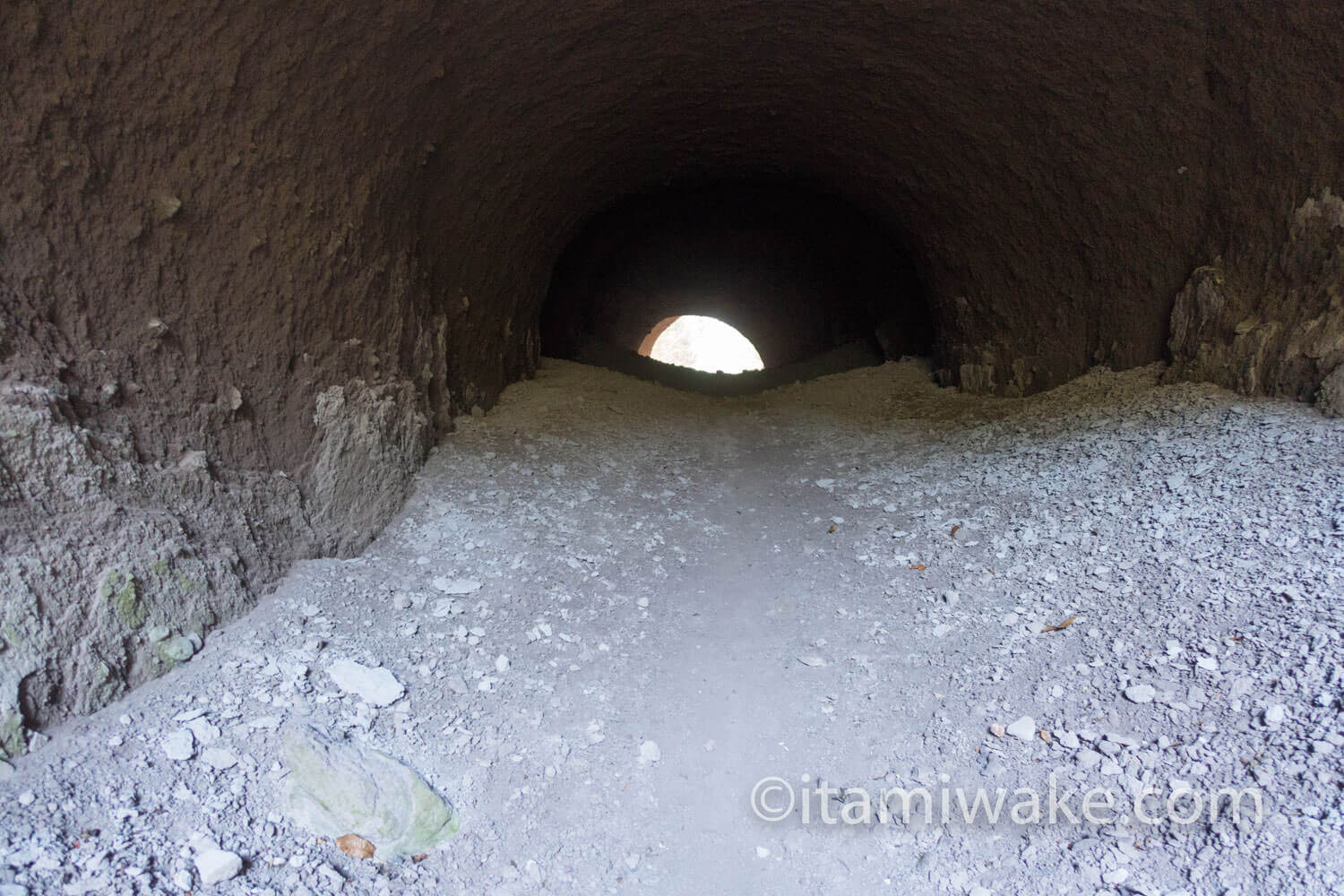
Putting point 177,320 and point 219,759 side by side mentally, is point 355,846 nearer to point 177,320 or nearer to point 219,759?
point 219,759

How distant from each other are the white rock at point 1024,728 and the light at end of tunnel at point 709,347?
22.0 m

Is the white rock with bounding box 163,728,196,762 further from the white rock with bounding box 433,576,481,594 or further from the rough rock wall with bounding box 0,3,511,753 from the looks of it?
the white rock with bounding box 433,576,481,594

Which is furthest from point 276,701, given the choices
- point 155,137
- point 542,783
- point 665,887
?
point 155,137

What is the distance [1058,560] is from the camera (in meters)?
3.13

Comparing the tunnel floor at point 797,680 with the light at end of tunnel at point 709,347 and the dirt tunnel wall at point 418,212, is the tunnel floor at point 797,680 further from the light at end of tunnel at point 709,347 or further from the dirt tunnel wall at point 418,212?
the light at end of tunnel at point 709,347

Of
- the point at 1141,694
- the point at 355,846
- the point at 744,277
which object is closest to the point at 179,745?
the point at 355,846

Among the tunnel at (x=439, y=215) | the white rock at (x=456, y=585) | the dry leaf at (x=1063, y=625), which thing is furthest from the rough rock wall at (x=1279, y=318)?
the white rock at (x=456, y=585)

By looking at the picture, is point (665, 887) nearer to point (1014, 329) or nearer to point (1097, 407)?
point (1097, 407)

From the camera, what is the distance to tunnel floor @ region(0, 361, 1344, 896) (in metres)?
1.88

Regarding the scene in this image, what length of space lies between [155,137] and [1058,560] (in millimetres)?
3625

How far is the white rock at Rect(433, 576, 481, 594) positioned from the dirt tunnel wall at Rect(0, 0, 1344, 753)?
445mm

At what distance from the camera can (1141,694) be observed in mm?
2270

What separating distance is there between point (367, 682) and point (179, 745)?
571 millimetres

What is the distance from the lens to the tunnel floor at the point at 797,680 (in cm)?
188
